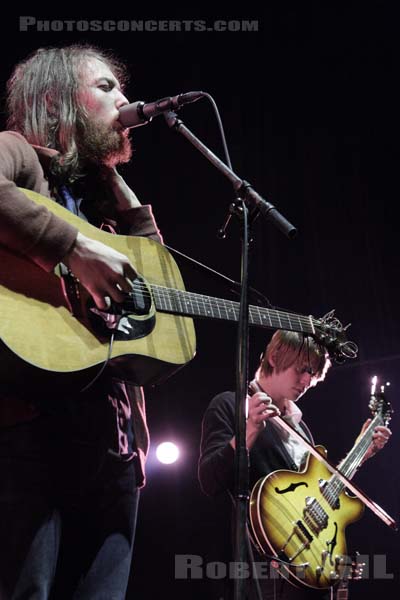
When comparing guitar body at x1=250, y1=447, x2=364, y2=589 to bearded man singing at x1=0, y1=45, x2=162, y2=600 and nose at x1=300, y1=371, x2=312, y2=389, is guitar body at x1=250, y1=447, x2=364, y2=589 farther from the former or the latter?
bearded man singing at x1=0, y1=45, x2=162, y2=600

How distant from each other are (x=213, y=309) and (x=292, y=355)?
1474 millimetres

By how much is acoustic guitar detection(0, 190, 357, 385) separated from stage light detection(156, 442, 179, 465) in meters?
2.70

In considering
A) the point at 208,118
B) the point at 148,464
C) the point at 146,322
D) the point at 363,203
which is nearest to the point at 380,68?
the point at 363,203

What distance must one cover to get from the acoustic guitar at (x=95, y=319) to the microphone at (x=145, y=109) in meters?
0.36

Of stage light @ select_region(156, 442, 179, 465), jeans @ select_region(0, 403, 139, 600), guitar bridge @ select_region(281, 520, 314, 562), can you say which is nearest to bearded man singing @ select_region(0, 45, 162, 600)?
jeans @ select_region(0, 403, 139, 600)

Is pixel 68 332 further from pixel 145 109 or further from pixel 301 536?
pixel 301 536

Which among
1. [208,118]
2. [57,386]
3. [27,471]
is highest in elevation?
[208,118]

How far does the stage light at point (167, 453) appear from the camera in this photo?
14.9 feet

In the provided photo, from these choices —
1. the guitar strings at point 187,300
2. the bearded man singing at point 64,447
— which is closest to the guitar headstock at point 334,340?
the guitar strings at point 187,300

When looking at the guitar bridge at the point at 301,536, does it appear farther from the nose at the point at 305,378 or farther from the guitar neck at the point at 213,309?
the guitar neck at the point at 213,309

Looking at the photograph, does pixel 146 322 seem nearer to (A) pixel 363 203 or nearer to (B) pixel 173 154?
(B) pixel 173 154

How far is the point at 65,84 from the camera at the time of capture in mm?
2033

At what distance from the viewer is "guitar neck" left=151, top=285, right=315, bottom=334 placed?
71.5 inches

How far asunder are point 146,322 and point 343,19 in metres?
3.89
